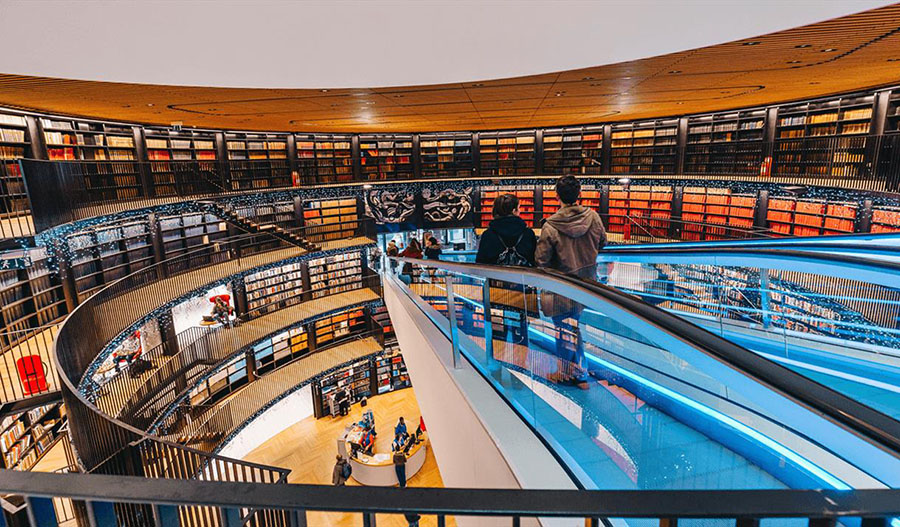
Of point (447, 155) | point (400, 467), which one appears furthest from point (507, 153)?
point (400, 467)

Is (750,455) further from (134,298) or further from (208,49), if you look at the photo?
(134,298)

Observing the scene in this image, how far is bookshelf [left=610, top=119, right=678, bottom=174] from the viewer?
41.0 feet

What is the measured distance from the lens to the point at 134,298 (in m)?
8.23

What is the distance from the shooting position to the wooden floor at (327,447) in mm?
10204

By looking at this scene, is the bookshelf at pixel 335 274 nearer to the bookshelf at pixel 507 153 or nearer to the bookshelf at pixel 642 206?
the bookshelf at pixel 507 153

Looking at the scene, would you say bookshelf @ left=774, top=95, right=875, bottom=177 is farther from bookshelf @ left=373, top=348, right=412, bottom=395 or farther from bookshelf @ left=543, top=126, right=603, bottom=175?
bookshelf @ left=373, top=348, right=412, bottom=395

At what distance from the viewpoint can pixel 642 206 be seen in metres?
13.2

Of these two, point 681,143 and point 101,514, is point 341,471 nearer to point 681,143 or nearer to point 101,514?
point 101,514

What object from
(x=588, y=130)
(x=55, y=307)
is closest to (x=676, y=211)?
(x=588, y=130)

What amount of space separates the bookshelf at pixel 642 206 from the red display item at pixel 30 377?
1222 cm

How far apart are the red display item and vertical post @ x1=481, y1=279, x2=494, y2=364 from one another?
19.7ft

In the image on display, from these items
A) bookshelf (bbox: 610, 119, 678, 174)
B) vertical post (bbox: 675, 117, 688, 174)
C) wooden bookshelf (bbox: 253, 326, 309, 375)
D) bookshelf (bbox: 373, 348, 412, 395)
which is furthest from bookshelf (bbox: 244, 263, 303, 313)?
vertical post (bbox: 675, 117, 688, 174)

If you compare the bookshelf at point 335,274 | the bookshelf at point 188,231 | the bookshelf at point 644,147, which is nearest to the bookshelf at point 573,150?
the bookshelf at point 644,147

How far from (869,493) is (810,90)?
394 inches
